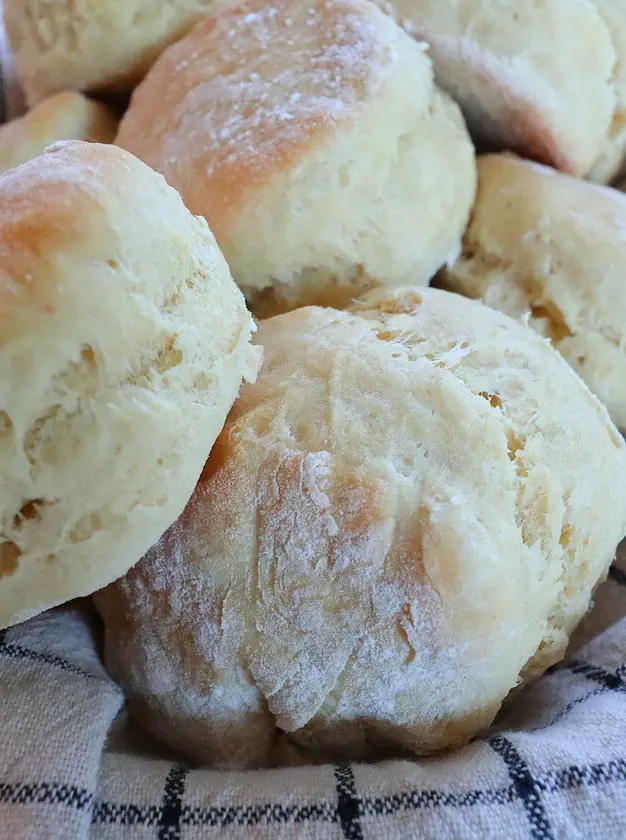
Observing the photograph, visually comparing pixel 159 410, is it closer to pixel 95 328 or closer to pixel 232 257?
pixel 95 328

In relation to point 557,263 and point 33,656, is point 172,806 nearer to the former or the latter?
point 33,656

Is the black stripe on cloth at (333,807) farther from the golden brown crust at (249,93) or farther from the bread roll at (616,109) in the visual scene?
the bread roll at (616,109)

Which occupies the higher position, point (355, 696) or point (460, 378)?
point (460, 378)

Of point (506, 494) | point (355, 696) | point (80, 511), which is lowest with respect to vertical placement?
point (355, 696)

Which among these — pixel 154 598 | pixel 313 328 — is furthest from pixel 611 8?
pixel 154 598

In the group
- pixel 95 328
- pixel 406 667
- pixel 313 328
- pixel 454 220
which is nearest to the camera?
pixel 95 328

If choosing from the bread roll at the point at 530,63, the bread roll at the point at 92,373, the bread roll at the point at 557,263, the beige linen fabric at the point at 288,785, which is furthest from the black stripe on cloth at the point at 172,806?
the bread roll at the point at 530,63

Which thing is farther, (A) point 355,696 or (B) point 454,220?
(B) point 454,220
